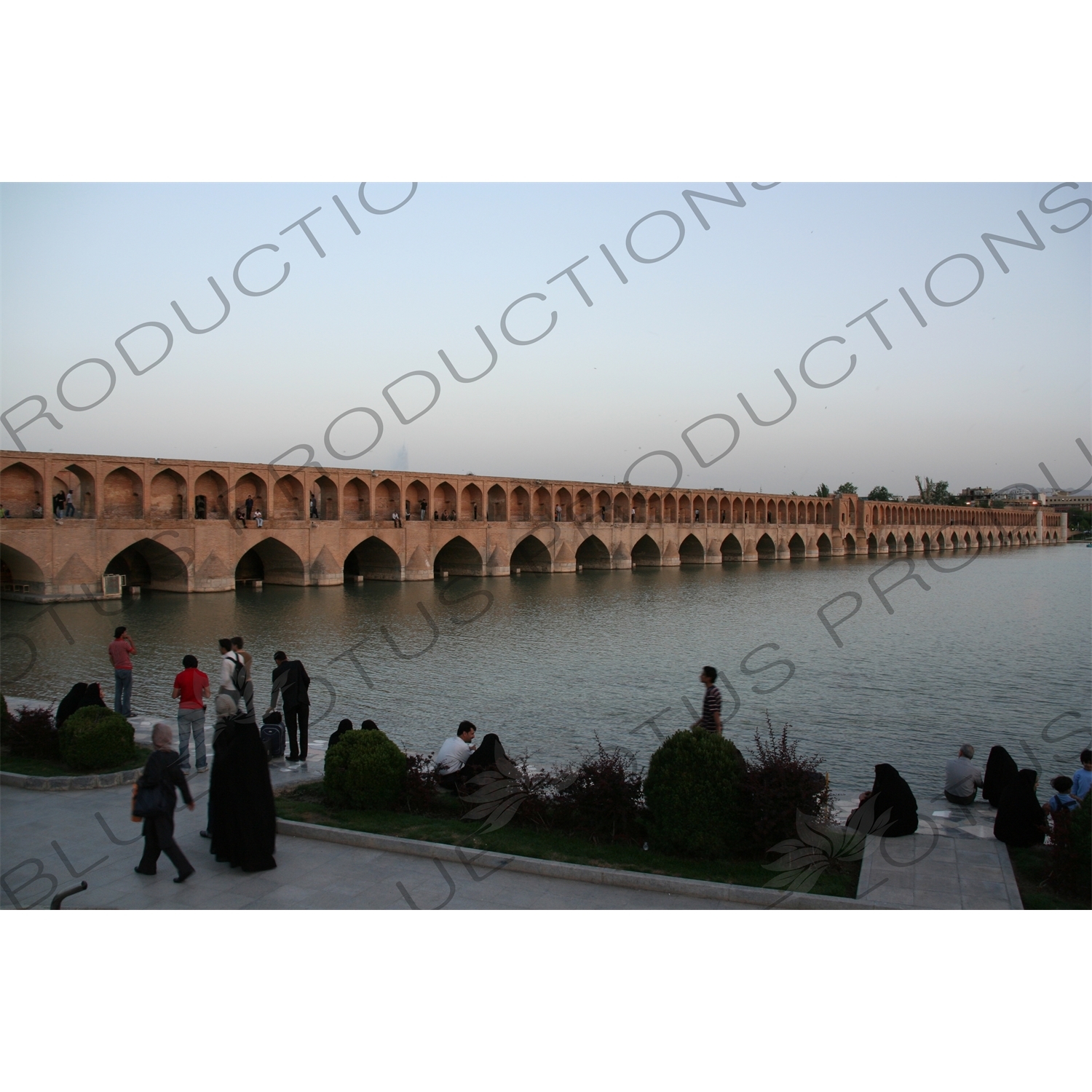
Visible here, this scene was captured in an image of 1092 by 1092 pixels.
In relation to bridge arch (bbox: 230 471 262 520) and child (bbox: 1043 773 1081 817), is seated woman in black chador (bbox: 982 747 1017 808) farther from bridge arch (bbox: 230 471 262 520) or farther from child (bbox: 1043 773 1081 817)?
bridge arch (bbox: 230 471 262 520)

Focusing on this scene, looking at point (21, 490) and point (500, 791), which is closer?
point (500, 791)

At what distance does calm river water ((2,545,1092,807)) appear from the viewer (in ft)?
29.3

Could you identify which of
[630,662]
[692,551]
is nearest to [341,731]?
[630,662]

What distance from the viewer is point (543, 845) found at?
4766 millimetres

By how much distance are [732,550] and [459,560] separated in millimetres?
18645

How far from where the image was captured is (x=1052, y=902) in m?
4.02

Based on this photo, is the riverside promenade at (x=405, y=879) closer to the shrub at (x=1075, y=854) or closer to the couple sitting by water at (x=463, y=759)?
the shrub at (x=1075, y=854)

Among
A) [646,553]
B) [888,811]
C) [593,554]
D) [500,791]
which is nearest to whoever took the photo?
[888,811]

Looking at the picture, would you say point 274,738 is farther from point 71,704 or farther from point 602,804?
point 602,804

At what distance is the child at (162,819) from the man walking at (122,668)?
3.87 metres

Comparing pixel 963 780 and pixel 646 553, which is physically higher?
pixel 646 553

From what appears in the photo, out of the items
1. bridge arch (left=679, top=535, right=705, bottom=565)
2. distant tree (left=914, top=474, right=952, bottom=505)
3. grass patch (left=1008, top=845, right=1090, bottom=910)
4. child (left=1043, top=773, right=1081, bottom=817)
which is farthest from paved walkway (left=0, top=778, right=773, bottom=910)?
distant tree (left=914, top=474, right=952, bottom=505)

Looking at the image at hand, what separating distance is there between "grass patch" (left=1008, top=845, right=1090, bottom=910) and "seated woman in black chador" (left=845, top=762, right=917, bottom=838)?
53 cm

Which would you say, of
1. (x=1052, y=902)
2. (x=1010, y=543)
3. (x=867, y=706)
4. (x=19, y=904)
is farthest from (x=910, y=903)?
(x=1010, y=543)
